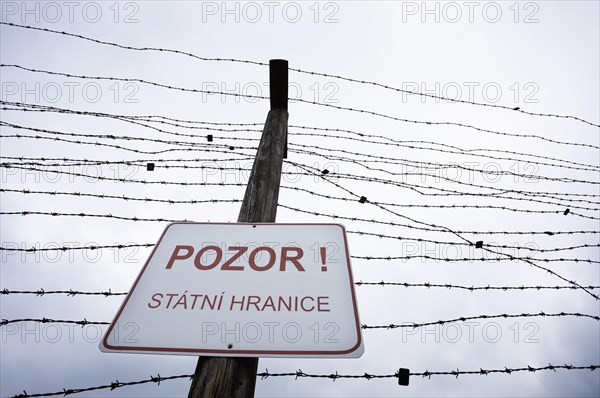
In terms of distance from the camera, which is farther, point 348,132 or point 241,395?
point 348,132

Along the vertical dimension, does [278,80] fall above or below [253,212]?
above

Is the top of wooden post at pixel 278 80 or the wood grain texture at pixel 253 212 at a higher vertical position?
the top of wooden post at pixel 278 80

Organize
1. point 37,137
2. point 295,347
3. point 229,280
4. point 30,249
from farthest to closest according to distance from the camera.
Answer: point 37,137 < point 30,249 < point 229,280 < point 295,347

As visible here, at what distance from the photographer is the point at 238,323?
1.16 metres

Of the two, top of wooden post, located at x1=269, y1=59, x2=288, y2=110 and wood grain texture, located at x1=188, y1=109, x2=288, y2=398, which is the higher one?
top of wooden post, located at x1=269, y1=59, x2=288, y2=110

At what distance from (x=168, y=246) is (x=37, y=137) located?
245 cm

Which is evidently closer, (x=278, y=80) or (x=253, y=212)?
(x=253, y=212)

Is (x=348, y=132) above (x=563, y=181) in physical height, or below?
above

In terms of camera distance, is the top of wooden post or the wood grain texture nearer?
the wood grain texture

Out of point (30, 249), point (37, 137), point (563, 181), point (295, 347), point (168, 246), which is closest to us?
point (295, 347)

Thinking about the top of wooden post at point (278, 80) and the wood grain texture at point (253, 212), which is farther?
the top of wooden post at point (278, 80)

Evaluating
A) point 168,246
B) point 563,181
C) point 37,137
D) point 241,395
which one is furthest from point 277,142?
point 563,181

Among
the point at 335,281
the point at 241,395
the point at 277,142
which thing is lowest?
the point at 241,395

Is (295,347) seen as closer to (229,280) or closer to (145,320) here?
(229,280)
